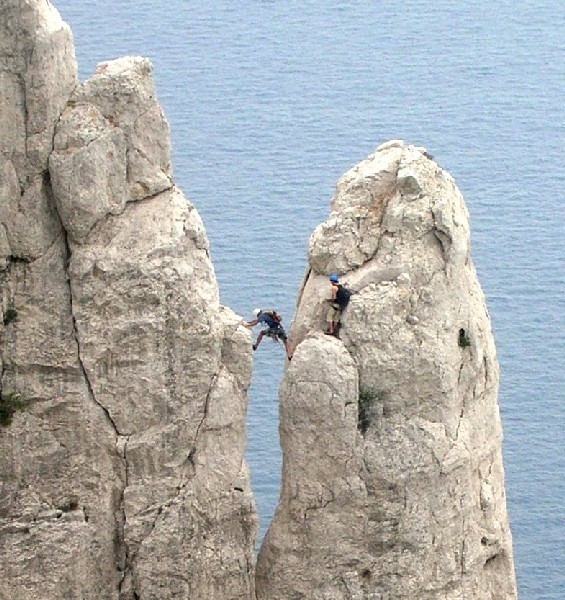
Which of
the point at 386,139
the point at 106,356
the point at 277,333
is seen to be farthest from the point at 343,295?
the point at 386,139

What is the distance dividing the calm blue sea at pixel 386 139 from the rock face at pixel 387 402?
982cm

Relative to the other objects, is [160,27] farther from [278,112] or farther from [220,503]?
[220,503]

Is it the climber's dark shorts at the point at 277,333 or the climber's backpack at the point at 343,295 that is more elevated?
the climber's backpack at the point at 343,295

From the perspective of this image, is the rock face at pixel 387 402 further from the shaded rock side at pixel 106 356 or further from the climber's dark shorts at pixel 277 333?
the shaded rock side at pixel 106 356

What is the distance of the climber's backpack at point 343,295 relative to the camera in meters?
43.0

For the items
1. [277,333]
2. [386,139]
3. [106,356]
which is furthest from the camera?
[386,139]

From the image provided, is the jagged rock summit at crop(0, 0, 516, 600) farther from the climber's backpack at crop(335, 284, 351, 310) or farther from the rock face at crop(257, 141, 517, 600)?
the climber's backpack at crop(335, 284, 351, 310)

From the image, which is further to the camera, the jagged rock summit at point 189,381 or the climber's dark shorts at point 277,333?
the climber's dark shorts at point 277,333

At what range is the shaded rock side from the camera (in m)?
42.2

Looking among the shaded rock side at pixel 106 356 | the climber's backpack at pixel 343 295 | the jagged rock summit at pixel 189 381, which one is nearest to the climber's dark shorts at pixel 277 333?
the jagged rock summit at pixel 189 381

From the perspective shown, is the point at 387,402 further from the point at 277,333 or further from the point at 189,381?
the point at 189,381

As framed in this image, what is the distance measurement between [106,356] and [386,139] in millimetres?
20632

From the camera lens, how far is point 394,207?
4319 cm

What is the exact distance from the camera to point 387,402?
4334 centimetres
